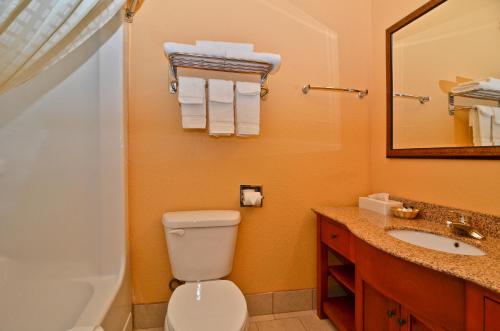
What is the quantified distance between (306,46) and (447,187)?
1.21 m

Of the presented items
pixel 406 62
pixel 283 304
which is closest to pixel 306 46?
pixel 406 62

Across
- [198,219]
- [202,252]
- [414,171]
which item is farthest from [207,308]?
[414,171]

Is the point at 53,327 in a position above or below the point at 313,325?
above

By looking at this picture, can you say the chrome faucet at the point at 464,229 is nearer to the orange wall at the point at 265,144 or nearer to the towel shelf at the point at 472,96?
the towel shelf at the point at 472,96

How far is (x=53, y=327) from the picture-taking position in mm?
1174

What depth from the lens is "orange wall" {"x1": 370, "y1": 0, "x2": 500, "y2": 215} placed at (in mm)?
1134

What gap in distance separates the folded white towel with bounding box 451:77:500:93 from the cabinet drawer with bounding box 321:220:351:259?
901 mm

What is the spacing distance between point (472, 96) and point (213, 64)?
130 cm

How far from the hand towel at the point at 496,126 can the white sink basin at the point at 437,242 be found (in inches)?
18.3

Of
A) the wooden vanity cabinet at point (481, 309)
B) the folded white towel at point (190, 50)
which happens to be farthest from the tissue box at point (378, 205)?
the folded white towel at point (190, 50)

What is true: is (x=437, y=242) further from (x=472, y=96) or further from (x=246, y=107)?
(x=246, y=107)

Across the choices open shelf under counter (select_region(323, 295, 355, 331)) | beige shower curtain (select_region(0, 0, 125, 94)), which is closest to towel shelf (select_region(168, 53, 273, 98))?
beige shower curtain (select_region(0, 0, 125, 94))

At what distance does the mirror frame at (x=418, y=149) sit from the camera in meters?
1.12

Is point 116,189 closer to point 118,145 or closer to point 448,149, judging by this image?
point 118,145
